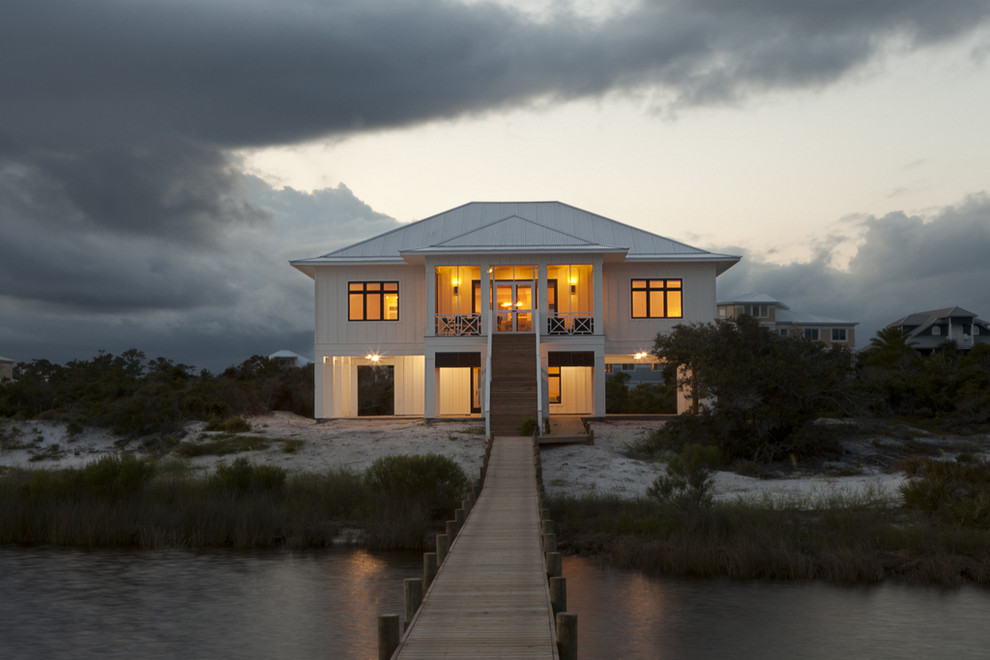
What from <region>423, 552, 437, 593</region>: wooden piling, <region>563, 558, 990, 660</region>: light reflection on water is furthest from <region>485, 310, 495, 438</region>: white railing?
<region>423, 552, 437, 593</region>: wooden piling

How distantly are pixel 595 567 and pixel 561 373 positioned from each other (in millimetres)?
16594

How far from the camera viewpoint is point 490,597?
10531mm

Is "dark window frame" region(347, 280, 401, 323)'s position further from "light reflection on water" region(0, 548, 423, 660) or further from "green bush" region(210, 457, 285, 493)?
"light reflection on water" region(0, 548, 423, 660)

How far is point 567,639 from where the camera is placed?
8.46 meters

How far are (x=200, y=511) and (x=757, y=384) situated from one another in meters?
14.1

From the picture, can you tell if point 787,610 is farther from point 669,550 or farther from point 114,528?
point 114,528

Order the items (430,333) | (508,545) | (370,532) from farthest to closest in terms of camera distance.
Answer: (430,333) < (370,532) < (508,545)

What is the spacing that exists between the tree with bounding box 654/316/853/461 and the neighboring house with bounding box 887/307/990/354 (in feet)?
167

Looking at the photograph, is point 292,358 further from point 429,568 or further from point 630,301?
point 429,568

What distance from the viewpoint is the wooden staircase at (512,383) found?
26.4 meters

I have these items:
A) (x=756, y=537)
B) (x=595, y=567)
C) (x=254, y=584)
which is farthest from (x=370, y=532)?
(x=756, y=537)

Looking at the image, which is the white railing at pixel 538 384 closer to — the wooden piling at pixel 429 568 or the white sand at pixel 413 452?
the white sand at pixel 413 452

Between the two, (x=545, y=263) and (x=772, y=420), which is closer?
(x=772, y=420)

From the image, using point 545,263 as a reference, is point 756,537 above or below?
below
